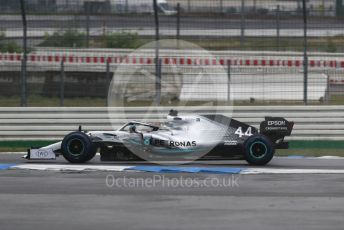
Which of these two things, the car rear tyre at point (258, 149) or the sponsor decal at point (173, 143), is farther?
the sponsor decal at point (173, 143)

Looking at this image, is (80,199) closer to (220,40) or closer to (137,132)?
(137,132)

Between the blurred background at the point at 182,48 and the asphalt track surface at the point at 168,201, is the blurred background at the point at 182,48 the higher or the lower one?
the higher one

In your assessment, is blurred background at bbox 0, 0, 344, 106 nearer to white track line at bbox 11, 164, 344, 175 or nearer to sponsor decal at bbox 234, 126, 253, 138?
sponsor decal at bbox 234, 126, 253, 138

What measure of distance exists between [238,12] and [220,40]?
1.06m

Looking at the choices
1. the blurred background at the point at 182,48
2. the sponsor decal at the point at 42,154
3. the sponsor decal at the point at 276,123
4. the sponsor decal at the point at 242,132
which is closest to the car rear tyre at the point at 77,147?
the sponsor decal at the point at 42,154

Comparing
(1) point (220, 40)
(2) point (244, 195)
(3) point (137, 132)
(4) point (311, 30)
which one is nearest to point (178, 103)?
(1) point (220, 40)

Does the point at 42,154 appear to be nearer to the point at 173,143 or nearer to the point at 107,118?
the point at 173,143

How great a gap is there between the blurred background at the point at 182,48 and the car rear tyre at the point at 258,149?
5254mm

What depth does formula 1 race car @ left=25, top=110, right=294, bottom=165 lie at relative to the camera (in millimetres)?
15312

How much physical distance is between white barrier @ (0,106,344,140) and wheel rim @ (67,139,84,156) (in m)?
4.39

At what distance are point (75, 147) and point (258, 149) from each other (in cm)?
328

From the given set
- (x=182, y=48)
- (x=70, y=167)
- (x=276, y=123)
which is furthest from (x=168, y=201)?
(x=182, y=48)

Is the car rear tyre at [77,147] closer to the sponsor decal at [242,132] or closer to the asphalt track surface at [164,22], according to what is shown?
the sponsor decal at [242,132]

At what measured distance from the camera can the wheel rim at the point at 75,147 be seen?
51.1 feet
